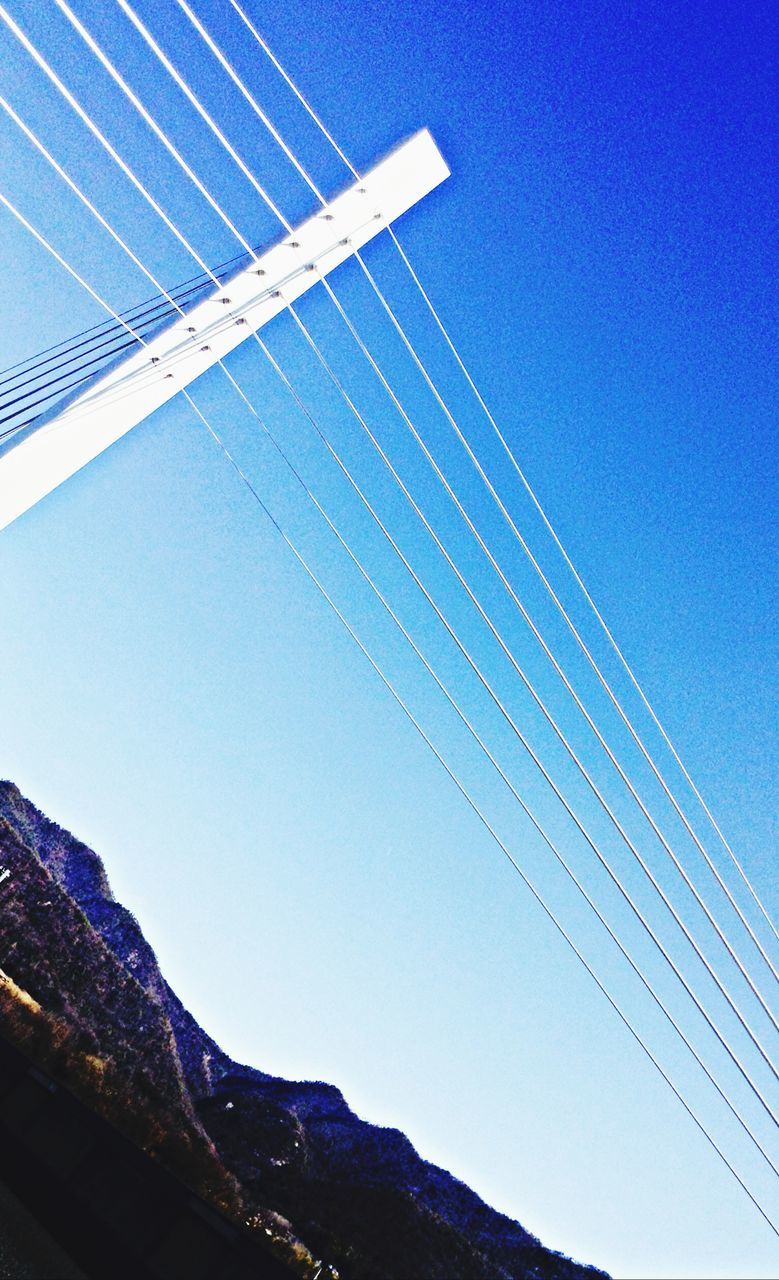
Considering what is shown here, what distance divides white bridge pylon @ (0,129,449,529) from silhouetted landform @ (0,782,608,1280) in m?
3.30

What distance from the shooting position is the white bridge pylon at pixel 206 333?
190 inches

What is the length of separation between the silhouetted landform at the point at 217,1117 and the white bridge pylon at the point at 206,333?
3.30 m

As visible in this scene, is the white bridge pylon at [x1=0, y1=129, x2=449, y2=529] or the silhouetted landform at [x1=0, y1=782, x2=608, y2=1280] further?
the white bridge pylon at [x1=0, y1=129, x2=449, y2=529]

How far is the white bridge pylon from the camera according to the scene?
15.9 feet

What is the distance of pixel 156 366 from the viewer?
565 cm

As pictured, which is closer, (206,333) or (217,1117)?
(206,333)

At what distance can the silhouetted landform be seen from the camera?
288cm

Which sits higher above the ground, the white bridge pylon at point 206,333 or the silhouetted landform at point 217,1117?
the white bridge pylon at point 206,333

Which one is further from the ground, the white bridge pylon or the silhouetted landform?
the white bridge pylon

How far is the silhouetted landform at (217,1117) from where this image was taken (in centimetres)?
288

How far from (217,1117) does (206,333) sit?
9.06 meters

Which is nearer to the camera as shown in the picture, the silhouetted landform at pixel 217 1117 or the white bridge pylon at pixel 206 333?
the silhouetted landform at pixel 217 1117

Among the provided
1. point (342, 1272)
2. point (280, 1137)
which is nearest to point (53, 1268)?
point (342, 1272)

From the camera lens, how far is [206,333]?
19.7 feet
